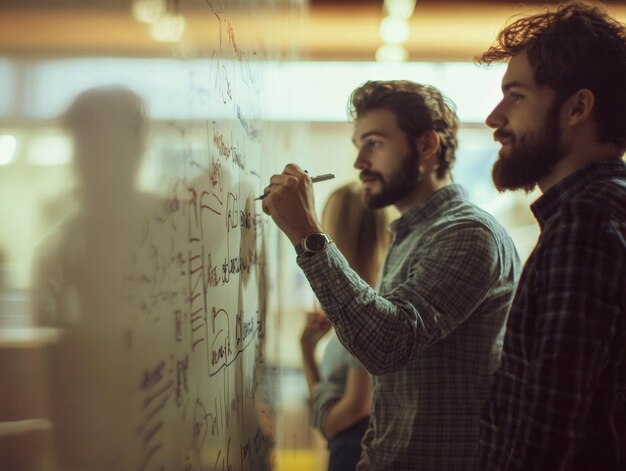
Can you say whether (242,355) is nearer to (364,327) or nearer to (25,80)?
(364,327)

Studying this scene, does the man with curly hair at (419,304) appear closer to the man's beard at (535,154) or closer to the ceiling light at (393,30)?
the man's beard at (535,154)

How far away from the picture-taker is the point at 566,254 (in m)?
0.82

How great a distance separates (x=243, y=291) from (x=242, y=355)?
99 millimetres

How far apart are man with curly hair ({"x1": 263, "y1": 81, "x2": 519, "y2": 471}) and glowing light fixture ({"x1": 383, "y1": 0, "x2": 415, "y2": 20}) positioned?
1409 mm

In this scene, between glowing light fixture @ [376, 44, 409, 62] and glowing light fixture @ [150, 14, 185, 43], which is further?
glowing light fixture @ [376, 44, 409, 62]

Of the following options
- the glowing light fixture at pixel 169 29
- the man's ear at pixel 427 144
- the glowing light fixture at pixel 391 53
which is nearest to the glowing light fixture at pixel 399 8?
the glowing light fixture at pixel 391 53

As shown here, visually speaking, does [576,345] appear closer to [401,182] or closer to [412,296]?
[412,296]

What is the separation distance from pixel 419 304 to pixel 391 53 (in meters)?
2.41

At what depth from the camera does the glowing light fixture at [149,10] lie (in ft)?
1.53

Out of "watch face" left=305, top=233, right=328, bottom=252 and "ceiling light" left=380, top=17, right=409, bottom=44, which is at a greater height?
"ceiling light" left=380, top=17, right=409, bottom=44

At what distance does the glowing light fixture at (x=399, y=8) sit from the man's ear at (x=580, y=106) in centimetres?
173

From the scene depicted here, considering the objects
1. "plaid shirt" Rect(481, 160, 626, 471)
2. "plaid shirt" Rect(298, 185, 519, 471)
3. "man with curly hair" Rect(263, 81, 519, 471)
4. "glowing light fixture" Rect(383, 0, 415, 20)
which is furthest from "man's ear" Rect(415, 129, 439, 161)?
"glowing light fixture" Rect(383, 0, 415, 20)

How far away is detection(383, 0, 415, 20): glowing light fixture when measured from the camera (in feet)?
8.42

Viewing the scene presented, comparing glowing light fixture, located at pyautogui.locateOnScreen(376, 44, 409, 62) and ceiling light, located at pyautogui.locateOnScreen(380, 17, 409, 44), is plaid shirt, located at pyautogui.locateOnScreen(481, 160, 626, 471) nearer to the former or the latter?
ceiling light, located at pyautogui.locateOnScreen(380, 17, 409, 44)
